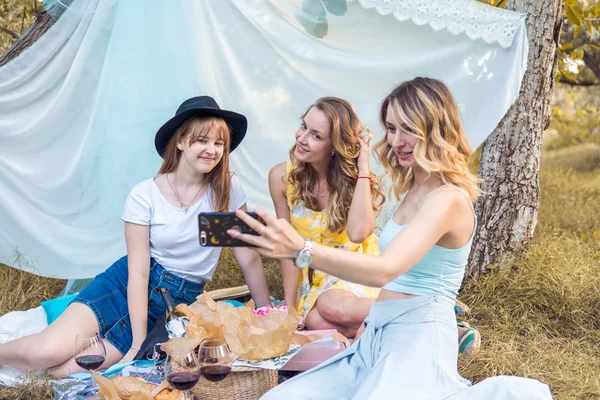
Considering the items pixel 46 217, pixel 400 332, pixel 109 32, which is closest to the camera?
pixel 400 332

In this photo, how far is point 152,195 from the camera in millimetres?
3324

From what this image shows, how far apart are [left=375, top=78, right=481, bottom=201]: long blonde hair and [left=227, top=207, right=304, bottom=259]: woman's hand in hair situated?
0.72 meters

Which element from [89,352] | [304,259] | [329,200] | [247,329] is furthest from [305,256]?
[329,200]

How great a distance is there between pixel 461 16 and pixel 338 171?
1068 millimetres

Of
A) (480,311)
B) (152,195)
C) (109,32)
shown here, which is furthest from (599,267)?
(109,32)

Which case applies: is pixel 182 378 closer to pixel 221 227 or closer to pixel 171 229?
pixel 221 227

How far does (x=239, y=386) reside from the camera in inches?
103

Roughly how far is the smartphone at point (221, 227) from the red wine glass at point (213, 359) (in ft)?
2.20

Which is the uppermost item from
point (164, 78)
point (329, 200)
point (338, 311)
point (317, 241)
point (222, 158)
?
point (164, 78)

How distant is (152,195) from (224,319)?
3.19ft

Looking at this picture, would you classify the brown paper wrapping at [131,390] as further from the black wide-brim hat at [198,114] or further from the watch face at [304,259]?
the black wide-brim hat at [198,114]

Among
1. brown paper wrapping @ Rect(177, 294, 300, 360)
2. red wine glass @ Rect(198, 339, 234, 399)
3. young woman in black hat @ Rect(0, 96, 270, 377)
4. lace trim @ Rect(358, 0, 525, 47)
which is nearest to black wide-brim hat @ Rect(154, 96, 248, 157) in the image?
young woman in black hat @ Rect(0, 96, 270, 377)

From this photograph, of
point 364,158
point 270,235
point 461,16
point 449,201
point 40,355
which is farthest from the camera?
point 461,16

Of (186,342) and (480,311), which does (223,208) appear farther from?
(480,311)
